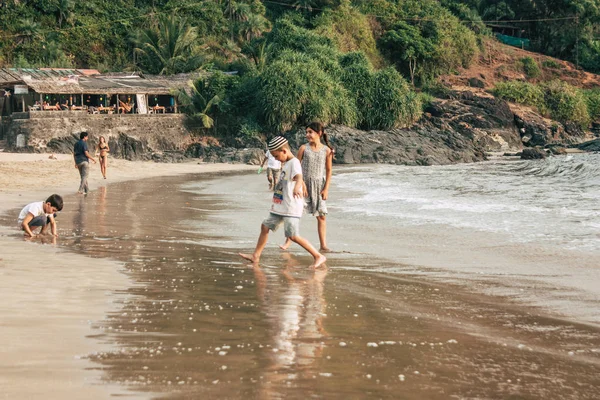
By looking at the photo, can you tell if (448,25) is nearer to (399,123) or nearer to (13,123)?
(399,123)

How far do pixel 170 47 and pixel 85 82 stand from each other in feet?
26.8

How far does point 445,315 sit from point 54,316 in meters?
2.80

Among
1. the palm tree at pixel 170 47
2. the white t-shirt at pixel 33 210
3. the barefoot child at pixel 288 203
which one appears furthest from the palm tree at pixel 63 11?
the barefoot child at pixel 288 203

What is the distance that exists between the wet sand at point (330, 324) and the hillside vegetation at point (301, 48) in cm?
3080

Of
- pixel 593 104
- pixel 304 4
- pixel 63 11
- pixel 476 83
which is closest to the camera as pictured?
pixel 63 11

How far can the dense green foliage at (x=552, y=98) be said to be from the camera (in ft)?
182

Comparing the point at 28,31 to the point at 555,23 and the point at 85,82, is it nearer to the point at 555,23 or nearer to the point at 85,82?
the point at 85,82

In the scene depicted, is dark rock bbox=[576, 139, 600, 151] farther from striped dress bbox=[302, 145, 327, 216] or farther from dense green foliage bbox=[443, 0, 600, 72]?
striped dress bbox=[302, 145, 327, 216]

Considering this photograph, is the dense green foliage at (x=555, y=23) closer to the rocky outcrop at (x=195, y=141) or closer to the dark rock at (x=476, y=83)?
the dark rock at (x=476, y=83)

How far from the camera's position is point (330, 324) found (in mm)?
5402

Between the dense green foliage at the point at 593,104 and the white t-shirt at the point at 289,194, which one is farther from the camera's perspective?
the dense green foliage at the point at 593,104

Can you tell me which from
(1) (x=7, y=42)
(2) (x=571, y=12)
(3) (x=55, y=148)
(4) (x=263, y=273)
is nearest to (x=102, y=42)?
(1) (x=7, y=42)

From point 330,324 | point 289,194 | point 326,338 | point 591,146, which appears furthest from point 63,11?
point 326,338

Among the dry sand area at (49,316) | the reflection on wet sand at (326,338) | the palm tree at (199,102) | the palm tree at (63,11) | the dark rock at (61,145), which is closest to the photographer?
the dry sand area at (49,316)
